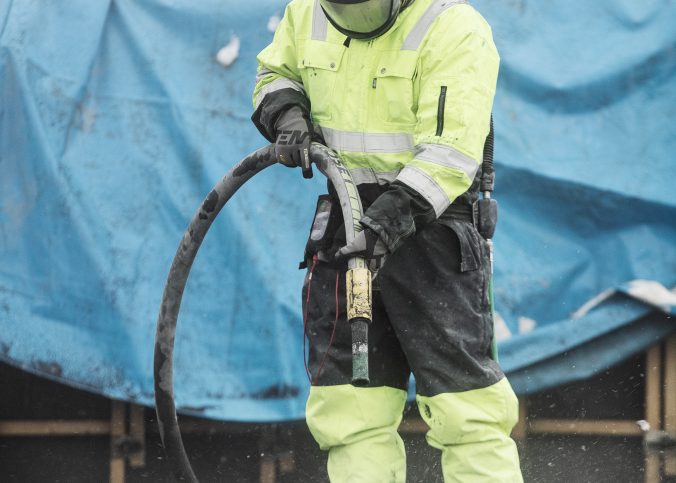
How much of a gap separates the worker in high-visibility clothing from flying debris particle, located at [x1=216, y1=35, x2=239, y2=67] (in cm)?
79

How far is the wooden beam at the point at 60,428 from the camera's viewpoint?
4.37 meters

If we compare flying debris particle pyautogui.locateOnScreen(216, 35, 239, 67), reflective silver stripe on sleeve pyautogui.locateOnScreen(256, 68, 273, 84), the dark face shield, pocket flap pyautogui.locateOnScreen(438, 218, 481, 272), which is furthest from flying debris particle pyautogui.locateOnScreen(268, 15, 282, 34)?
pocket flap pyautogui.locateOnScreen(438, 218, 481, 272)

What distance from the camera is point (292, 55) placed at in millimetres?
3363

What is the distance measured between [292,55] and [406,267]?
0.75m

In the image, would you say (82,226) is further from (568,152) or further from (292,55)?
(568,152)

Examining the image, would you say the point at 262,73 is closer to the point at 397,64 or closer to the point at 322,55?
the point at 322,55

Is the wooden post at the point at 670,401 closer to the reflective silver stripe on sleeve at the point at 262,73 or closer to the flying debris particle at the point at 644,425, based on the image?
the flying debris particle at the point at 644,425

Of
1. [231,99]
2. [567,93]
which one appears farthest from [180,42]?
[567,93]

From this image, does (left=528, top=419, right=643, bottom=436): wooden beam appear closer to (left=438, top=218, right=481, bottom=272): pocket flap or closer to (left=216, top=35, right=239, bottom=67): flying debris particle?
(left=438, top=218, right=481, bottom=272): pocket flap

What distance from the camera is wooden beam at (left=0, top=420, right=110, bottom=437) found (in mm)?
4371

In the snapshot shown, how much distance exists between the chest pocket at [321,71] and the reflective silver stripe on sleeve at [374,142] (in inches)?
3.7

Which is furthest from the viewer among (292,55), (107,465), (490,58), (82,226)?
(107,465)

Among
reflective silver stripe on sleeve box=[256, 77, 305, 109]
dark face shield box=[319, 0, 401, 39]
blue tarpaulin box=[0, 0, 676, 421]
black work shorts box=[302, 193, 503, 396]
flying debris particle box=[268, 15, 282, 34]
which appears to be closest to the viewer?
dark face shield box=[319, 0, 401, 39]

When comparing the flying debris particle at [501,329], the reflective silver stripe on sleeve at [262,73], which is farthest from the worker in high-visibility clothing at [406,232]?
the flying debris particle at [501,329]
